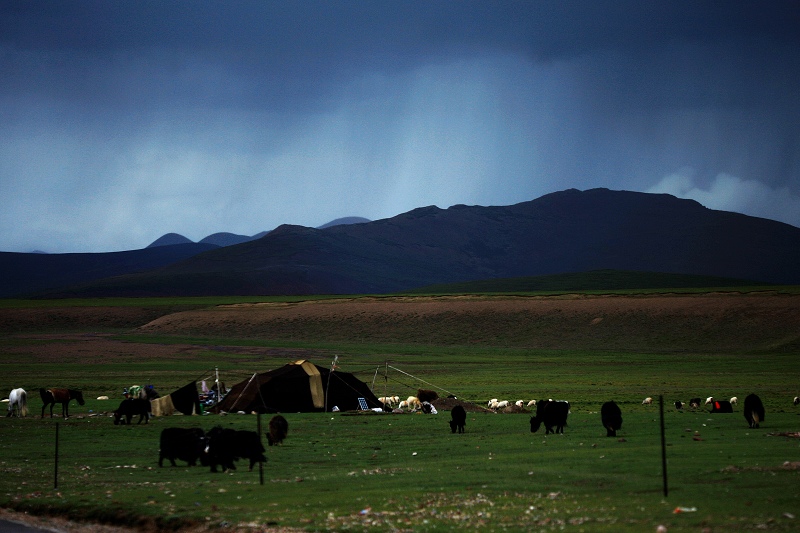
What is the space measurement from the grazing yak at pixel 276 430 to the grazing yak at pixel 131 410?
7.85 meters

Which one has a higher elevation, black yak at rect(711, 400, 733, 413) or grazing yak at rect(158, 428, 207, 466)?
black yak at rect(711, 400, 733, 413)

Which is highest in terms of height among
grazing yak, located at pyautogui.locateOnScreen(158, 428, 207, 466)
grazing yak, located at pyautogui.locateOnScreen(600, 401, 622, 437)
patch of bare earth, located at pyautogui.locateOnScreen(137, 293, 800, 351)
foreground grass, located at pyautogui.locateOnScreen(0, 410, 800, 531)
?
patch of bare earth, located at pyautogui.locateOnScreen(137, 293, 800, 351)

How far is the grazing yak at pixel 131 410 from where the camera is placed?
31.7m

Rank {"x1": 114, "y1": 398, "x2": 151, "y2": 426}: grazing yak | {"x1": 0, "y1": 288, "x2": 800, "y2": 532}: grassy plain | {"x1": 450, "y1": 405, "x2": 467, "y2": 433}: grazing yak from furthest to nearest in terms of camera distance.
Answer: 1. {"x1": 114, "y1": 398, "x2": 151, "y2": 426}: grazing yak
2. {"x1": 450, "y1": 405, "x2": 467, "y2": 433}: grazing yak
3. {"x1": 0, "y1": 288, "x2": 800, "y2": 532}: grassy plain

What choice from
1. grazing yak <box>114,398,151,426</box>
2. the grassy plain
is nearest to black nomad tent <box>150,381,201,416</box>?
the grassy plain

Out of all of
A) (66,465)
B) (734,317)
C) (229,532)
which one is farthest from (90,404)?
(734,317)

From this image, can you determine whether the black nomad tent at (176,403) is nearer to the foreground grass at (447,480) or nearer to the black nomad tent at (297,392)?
the black nomad tent at (297,392)

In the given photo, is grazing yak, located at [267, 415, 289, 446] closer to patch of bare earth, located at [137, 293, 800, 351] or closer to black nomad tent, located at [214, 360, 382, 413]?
black nomad tent, located at [214, 360, 382, 413]

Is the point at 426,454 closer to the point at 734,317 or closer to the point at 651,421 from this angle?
the point at 651,421

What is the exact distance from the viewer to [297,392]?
37312 millimetres

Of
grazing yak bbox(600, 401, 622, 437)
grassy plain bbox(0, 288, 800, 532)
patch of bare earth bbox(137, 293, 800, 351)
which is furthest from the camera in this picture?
patch of bare earth bbox(137, 293, 800, 351)

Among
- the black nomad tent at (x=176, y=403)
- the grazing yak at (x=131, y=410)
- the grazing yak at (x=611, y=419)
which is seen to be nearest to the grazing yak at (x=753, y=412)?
the grazing yak at (x=611, y=419)

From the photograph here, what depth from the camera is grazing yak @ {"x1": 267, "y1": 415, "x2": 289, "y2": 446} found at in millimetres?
25812

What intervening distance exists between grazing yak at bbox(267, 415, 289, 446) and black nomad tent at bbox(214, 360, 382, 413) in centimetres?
970
